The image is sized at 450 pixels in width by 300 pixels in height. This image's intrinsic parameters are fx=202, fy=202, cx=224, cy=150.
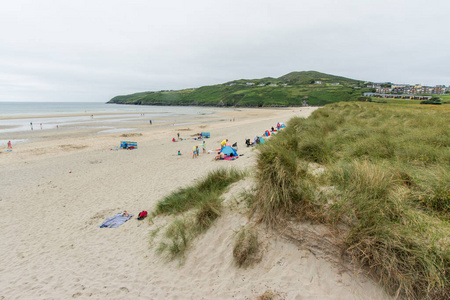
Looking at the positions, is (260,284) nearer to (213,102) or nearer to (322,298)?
(322,298)

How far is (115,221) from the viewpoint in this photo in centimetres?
649

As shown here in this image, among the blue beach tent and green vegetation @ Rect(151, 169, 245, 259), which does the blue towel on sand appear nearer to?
green vegetation @ Rect(151, 169, 245, 259)

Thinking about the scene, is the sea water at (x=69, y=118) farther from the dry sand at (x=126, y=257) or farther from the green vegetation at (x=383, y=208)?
the green vegetation at (x=383, y=208)

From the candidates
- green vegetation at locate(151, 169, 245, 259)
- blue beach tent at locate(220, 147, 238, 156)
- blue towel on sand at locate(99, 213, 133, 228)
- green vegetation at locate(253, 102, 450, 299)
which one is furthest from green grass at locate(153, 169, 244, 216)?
blue beach tent at locate(220, 147, 238, 156)

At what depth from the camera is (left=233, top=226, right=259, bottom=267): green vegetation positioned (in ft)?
12.2

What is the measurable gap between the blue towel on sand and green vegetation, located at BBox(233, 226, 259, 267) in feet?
14.1

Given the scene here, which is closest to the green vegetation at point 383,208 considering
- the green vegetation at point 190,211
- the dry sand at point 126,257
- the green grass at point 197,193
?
the dry sand at point 126,257

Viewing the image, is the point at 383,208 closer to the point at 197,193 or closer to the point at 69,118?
the point at 197,193

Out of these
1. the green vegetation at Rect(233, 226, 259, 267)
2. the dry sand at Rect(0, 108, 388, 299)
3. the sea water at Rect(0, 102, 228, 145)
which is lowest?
the dry sand at Rect(0, 108, 388, 299)

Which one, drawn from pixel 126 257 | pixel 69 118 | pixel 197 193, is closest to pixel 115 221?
pixel 126 257

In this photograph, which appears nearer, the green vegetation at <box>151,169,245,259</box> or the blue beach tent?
the green vegetation at <box>151,169,245,259</box>

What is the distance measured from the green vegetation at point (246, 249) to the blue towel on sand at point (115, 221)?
4291mm

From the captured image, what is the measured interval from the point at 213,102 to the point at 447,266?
121301 millimetres

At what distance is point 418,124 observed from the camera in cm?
959
